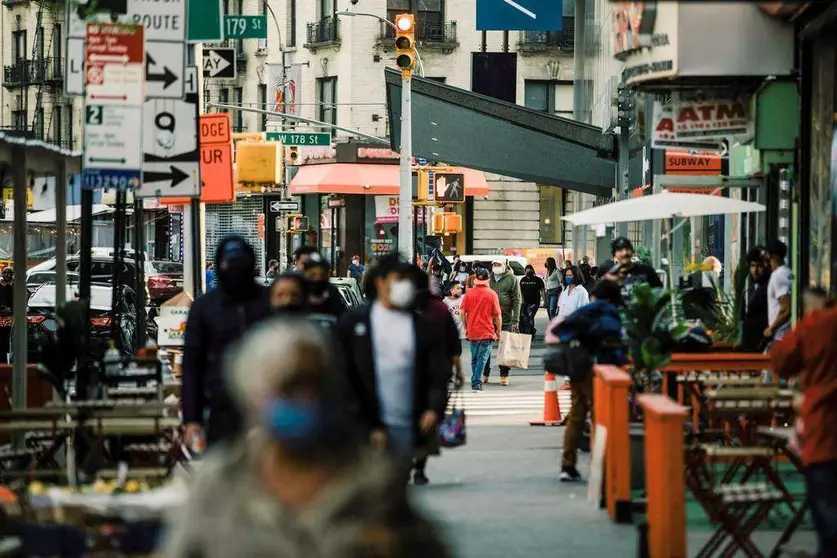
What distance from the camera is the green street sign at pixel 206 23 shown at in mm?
18453

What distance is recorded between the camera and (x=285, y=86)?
6069cm

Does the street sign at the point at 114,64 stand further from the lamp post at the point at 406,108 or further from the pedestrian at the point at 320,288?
the lamp post at the point at 406,108

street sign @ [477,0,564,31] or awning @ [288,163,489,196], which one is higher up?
street sign @ [477,0,564,31]

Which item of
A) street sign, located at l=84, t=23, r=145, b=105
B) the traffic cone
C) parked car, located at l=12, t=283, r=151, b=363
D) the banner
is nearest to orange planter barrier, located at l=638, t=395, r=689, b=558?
street sign, located at l=84, t=23, r=145, b=105

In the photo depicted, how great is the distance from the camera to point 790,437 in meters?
9.22

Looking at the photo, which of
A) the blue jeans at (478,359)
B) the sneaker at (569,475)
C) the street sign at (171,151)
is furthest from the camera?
the blue jeans at (478,359)

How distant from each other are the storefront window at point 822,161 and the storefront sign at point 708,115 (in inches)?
107

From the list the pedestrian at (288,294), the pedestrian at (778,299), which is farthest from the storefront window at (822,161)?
the pedestrian at (288,294)

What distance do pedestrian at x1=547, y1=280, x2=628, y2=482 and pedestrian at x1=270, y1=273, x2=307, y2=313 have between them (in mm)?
4935

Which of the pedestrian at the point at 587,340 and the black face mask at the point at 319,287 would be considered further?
the pedestrian at the point at 587,340

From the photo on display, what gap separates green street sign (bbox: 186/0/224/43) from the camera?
18453 mm

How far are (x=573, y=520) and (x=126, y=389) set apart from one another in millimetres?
Answer: 3655

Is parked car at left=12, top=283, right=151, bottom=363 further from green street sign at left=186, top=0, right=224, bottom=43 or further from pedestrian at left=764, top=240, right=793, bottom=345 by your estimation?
pedestrian at left=764, top=240, right=793, bottom=345

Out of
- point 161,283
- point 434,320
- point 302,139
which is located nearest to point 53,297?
point 302,139
